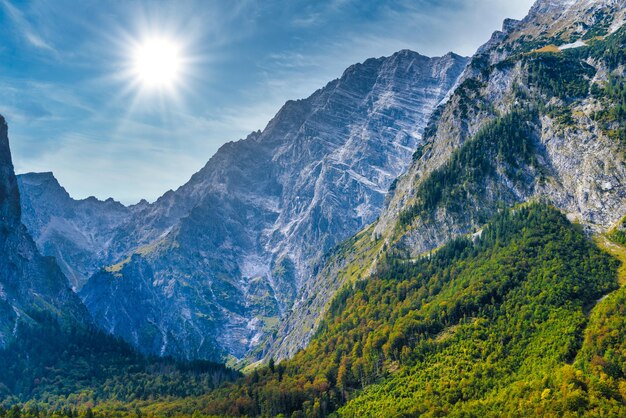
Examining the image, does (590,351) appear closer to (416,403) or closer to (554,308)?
(554,308)

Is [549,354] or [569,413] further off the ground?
[549,354]

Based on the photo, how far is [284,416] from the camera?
655 ft

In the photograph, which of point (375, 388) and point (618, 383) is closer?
point (618, 383)

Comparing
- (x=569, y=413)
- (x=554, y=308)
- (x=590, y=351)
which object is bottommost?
(x=569, y=413)

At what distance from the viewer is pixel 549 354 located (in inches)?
6722

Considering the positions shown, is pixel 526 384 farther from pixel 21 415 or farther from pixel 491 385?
pixel 21 415

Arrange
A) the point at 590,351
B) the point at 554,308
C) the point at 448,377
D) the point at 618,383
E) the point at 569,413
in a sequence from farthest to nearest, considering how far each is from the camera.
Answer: the point at 554,308 → the point at 448,377 → the point at 590,351 → the point at 618,383 → the point at 569,413

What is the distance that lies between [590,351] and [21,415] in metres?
197

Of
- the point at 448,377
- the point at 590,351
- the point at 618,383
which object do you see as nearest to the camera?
the point at 618,383

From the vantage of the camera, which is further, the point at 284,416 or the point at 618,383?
the point at 284,416

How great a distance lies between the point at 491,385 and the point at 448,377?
14.9 m

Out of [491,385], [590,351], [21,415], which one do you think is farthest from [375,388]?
[21,415]

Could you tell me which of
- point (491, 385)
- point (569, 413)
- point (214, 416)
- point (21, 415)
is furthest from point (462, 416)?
point (21, 415)

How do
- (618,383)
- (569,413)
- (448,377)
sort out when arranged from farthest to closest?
(448,377), (618,383), (569,413)
